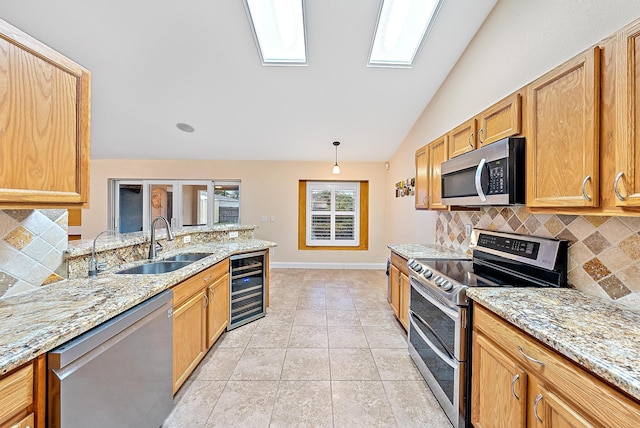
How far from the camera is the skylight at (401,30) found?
245 centimetres

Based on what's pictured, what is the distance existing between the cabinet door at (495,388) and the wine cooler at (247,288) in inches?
87.0

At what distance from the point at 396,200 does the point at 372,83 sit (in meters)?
2.28

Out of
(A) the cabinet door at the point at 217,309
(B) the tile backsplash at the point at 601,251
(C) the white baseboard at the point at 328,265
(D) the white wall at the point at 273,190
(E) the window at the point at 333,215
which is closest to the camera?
(B) the tile backsplash at the point at 601,251

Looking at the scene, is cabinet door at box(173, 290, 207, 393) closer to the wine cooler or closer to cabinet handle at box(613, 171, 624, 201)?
the wine cooler

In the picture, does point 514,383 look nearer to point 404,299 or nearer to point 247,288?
point 404,299

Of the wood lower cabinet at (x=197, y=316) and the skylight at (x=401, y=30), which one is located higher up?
the skylight at (x=401, y=30)

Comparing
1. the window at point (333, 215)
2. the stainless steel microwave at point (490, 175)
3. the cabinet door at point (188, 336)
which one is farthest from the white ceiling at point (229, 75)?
the cabinet door at point (188, 336)

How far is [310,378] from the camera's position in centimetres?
202

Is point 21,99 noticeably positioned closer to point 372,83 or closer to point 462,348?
point 462,348

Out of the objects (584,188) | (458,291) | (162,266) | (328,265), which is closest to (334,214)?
(328,265)

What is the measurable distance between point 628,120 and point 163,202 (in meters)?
A: 6.43

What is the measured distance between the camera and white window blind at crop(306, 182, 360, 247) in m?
5.73

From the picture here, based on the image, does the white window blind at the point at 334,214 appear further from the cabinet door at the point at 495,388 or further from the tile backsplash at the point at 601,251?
the cabinet door at the point at 495,388

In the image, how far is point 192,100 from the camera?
3.55 meters
